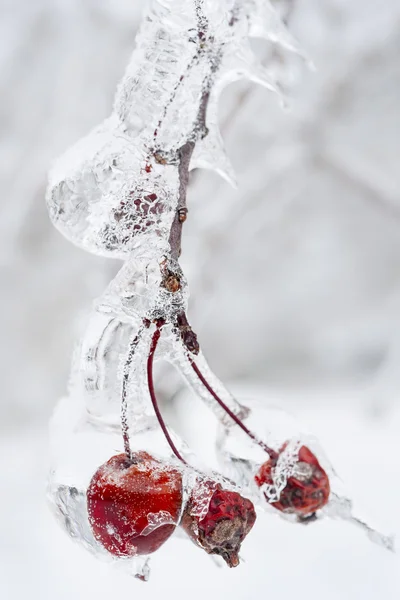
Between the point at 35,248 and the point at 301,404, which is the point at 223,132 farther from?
the point at 301,404

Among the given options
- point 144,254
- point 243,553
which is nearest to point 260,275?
point 243,553

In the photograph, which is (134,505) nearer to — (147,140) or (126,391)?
(126,391)

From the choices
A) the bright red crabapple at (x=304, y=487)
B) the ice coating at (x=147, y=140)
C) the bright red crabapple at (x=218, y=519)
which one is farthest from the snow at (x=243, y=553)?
the ice coating at (x=147, y=140)

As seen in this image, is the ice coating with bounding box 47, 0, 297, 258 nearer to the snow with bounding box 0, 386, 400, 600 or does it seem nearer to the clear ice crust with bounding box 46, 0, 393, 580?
the clear ice crust with bounding box 46, 0, 393, 580

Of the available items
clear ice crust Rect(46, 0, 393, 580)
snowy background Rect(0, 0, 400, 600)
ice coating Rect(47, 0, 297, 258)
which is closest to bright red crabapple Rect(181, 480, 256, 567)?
clear ice crust Rect(46, 0, 393, 580)

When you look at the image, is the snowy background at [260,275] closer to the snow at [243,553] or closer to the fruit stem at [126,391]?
the snow at [243,553]

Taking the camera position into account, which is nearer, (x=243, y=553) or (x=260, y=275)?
(x=243, y=553)
